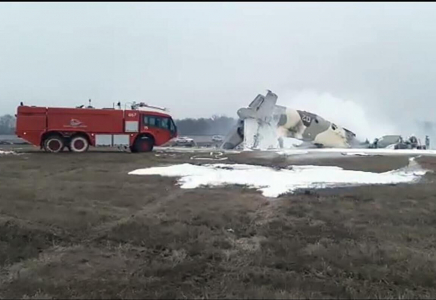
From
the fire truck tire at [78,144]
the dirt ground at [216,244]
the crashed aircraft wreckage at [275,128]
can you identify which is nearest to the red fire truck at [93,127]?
the fire truck tire at [78,144]

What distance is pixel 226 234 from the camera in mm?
6855

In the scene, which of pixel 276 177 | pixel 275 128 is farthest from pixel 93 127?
pixel 276 177

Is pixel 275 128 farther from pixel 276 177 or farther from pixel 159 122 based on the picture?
pixel 276 177

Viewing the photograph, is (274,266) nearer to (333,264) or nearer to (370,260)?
(333,264)

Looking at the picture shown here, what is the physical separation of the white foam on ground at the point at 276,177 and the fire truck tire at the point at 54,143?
1123cm

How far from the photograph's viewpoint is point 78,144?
24.9 metres

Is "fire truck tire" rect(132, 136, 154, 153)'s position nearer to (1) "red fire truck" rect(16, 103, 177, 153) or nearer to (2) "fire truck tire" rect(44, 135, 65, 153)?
(1) "red fire truck" rect(16, 103, 177, 153)

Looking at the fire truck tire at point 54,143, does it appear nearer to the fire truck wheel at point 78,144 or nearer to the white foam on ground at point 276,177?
the fire truck wheel at point 78,144

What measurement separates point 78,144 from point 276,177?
14976 millimetres

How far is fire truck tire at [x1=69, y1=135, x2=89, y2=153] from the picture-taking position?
24.8m

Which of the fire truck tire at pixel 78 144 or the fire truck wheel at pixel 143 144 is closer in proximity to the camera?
the fire truck tire at pixel 78 144

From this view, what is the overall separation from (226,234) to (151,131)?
2029cm

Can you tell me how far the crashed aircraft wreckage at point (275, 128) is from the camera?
3030 cm

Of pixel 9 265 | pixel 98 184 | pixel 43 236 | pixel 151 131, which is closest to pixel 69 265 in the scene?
pixel 9 265
